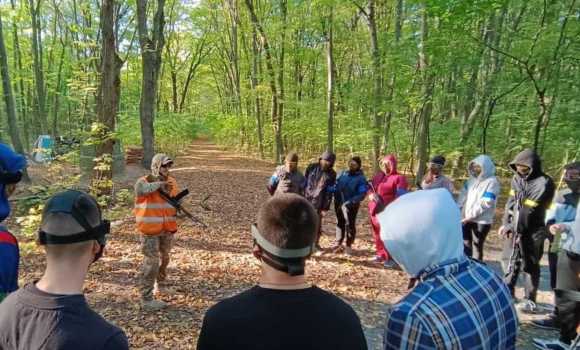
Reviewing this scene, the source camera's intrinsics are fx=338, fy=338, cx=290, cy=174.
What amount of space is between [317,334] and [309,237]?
37cm

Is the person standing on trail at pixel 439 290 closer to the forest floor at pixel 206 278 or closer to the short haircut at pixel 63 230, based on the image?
the short haircut at pixel 63 230

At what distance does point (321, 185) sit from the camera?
6.30 m

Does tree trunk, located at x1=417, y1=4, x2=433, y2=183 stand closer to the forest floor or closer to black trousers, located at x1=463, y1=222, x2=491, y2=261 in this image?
the forest floor

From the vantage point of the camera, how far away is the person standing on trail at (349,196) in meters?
6.27

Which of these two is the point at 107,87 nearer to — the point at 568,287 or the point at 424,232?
the point at 424,232

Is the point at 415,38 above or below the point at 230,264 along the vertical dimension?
above

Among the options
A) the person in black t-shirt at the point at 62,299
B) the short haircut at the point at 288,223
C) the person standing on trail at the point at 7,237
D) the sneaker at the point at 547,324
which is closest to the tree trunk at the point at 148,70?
the person standing on trail at the point at 7,237

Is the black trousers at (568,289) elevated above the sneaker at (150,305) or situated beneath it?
elevated above

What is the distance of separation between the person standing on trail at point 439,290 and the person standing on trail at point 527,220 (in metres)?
3.61

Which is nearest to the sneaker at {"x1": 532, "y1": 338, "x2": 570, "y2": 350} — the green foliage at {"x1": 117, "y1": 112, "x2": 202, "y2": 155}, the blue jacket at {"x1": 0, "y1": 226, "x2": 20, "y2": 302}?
the blue jacket at {"x1": 0, "y1": 226, "x2": 20, "y2": 302}

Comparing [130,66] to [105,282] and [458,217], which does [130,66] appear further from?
[458,217]

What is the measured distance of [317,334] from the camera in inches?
50.4

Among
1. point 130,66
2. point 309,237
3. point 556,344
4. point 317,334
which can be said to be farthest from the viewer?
point 130,66

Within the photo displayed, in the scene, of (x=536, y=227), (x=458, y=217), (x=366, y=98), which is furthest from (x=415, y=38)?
(x=458, y=217)
